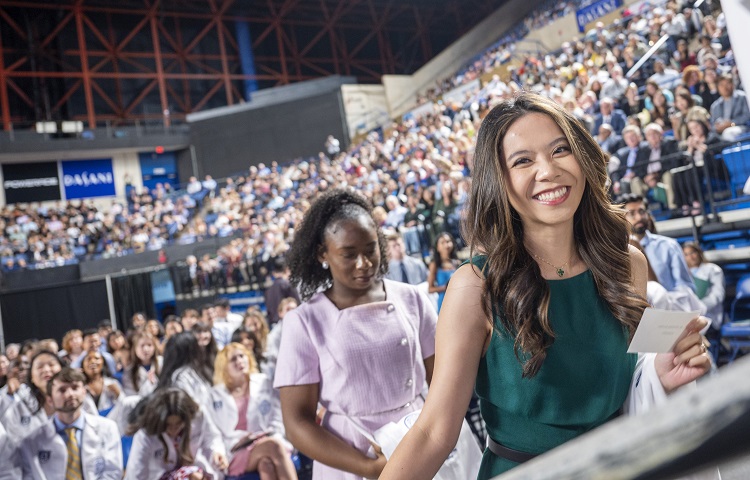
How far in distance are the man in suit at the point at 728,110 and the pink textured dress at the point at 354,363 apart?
5631 millimetres

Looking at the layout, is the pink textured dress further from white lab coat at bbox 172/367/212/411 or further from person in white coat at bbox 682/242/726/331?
person in white coat at bbox 682/242/726/331

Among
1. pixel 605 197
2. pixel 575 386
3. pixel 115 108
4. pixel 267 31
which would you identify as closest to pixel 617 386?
pixel 575 386

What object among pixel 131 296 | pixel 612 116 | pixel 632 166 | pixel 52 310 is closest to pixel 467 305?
pixel 632 166

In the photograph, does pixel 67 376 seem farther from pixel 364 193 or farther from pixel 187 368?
pixel 364 193

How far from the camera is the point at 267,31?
28.5 m

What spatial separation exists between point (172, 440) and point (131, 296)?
43.8ft

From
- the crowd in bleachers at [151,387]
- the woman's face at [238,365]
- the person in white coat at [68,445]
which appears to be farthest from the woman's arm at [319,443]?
the person in white coat at [68,445]

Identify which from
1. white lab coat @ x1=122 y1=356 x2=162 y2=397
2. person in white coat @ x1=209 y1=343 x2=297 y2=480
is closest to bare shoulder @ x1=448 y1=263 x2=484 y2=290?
person in white coat @ x1=209 y1=343 x2=297 y2=480

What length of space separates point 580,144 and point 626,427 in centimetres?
106

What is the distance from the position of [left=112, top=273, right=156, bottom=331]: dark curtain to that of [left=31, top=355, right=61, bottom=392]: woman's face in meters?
12.0

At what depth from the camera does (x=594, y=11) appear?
17.3 m

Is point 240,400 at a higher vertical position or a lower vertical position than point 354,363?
lower

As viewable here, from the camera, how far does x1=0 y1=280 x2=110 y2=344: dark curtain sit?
50.4 feet

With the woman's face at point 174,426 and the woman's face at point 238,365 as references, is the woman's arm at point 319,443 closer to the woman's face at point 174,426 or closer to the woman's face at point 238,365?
the woman's face at point 174,426
